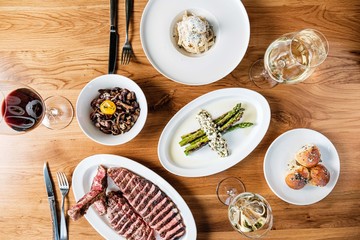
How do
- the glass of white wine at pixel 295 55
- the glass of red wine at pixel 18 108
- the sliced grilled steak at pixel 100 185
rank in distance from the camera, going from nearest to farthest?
the glass of red wine at pixel 18 108
the glass of white wine at pixel 295 55
the sliced grilled steak at pixel 100 185

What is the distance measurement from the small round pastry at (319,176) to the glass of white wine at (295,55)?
16.0 inches

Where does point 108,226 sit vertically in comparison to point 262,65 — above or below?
below

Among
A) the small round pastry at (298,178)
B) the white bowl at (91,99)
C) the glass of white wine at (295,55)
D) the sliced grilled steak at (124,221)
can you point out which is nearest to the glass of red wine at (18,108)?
Result: the white bowl at (91,99)

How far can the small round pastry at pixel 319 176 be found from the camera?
65.5 inches

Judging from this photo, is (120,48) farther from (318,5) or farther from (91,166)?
(318,5)

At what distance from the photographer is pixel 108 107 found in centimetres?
164

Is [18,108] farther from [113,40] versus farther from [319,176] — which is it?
[319,176]

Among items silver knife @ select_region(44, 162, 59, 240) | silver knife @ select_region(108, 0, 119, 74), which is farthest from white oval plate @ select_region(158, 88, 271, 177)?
silver knife @ select_region(44, 162, 59, 240)

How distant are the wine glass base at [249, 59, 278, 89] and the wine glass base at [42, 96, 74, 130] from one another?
0.86 metres

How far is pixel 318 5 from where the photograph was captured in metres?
1.76

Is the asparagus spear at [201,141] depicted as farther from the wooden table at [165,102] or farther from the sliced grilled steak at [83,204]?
the sliced grilled steak at [83,204]

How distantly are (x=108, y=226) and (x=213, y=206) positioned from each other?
50 cm

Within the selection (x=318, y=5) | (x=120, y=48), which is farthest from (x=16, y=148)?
(x=318, y=5)

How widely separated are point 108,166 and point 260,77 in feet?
2.70
